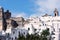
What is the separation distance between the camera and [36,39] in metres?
58.6

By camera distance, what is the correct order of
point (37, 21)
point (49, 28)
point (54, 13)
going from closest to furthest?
point (49, 28)
point (37, 21)
point (54, 13)

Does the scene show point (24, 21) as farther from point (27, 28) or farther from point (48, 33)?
point (48, 33)

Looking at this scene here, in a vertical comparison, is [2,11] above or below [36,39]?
above

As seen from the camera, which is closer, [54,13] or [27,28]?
[27,28]

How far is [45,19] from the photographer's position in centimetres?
8231

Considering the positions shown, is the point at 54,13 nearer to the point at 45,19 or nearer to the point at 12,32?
the point at 45,19

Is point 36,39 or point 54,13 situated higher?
point 54,13

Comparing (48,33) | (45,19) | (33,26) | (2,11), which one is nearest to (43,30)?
(48,33)

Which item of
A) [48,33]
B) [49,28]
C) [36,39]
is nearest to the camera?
[36,39]

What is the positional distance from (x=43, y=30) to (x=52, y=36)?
9.13 ft

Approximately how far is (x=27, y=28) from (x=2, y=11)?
34.6 feet

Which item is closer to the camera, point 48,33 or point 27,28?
point 48,33

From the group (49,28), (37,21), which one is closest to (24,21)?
(37,21)

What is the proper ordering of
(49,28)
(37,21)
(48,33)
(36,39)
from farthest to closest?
(37,21)
(49,28)
(48,33)
(36,39)
